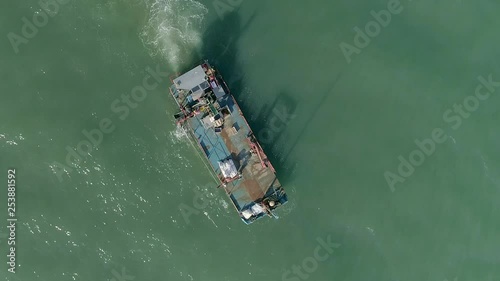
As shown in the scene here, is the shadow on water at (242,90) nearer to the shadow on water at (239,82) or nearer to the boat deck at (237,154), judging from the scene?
the shadow on water at (239,82)

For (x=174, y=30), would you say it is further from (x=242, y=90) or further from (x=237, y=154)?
(x=237, y=154)

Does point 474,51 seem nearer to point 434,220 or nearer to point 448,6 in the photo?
point 448,6

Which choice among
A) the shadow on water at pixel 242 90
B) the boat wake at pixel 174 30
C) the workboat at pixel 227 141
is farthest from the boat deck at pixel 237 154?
the boat wake at pixel 174 30

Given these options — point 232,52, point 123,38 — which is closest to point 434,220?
point 232,52

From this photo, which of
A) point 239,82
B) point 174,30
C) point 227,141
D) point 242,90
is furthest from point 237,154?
point 174,30

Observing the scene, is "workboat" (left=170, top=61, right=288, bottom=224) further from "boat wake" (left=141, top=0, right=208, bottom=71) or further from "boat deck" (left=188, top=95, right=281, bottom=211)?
"boat wake" (left=141, top=0, right=208, bottom=71)

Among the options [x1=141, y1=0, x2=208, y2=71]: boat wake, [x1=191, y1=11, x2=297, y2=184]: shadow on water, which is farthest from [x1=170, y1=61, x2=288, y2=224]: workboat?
[x1=141, y1=0, x2=208, y2=71]: boat wake
